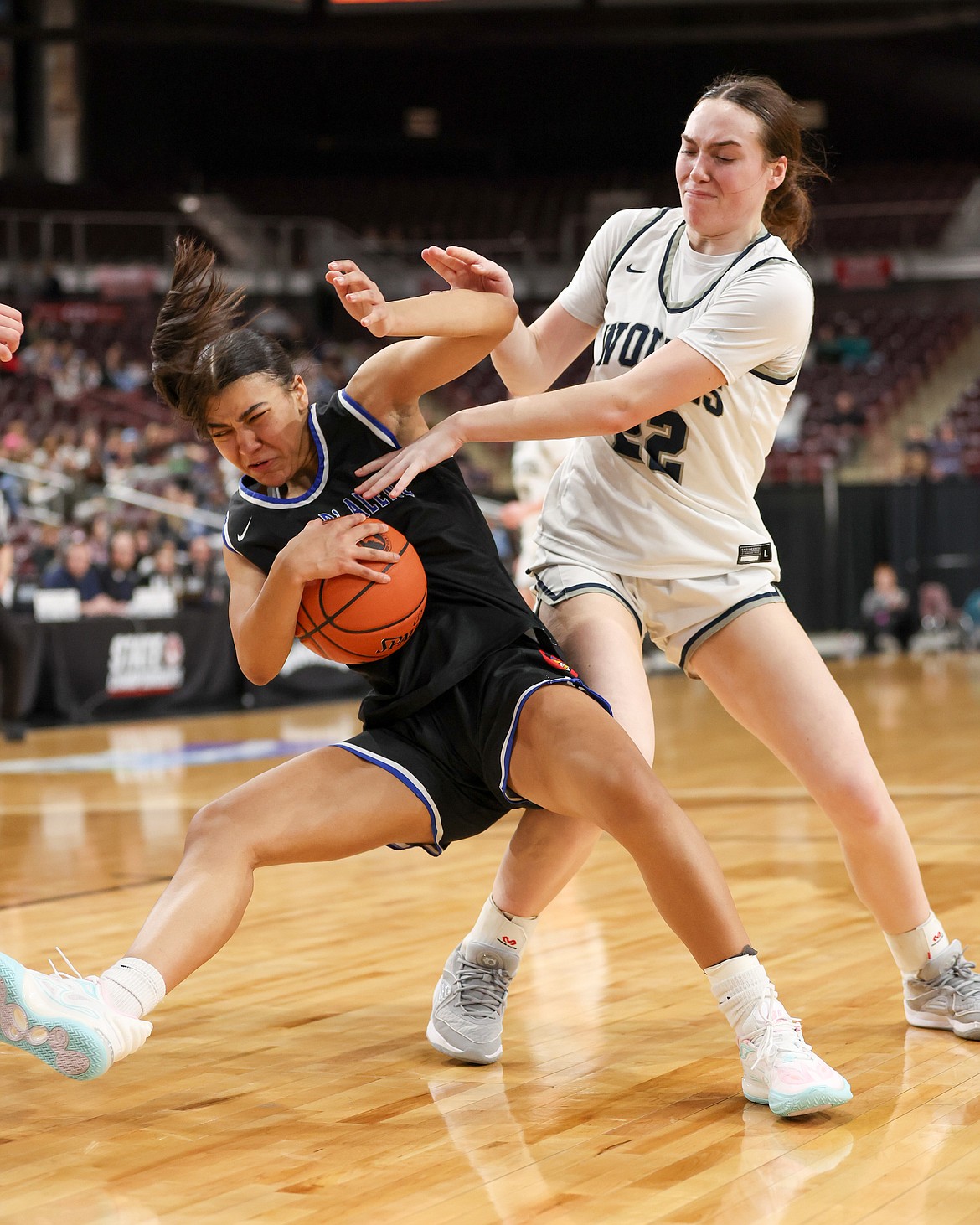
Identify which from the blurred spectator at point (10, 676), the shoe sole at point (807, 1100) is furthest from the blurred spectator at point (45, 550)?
the shoe sole at point (807, 1100)

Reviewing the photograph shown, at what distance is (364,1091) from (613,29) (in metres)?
22.2

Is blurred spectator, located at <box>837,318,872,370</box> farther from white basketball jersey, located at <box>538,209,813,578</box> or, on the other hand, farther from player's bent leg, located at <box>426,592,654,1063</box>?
player's bent leg, located at <box>426,592,654,1063</box>

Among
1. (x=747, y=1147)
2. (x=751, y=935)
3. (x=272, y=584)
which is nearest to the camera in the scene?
(x=747, y=1147)

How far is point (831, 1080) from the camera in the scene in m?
2.71

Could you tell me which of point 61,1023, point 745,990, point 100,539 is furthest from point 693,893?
point 100,539

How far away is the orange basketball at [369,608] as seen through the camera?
285 cm

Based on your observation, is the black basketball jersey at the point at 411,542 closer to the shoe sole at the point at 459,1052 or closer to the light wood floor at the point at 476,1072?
the shoe sole at the point at 459,1052

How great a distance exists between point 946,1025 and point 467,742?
1.25 meters

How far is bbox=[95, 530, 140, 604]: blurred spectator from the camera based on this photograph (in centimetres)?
1180

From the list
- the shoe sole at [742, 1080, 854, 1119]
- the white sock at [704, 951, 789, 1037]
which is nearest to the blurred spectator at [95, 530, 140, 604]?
the white sock at [704, 951, 789, 1037]

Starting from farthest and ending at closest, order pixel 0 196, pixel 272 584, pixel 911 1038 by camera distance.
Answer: pixel 0 196 → pixel 911 1038 → pixel 272 584

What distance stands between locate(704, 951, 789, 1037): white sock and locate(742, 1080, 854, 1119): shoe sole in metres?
0.14

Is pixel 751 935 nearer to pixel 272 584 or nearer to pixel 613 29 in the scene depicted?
pixel 272 584

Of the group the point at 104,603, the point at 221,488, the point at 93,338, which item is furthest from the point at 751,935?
the point at 93,338
